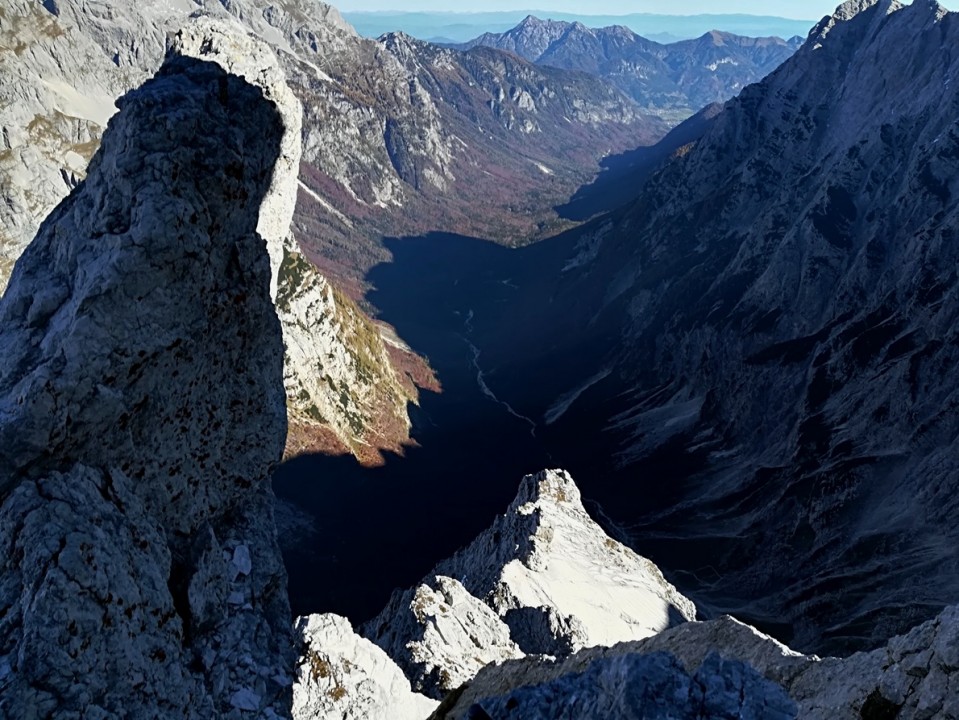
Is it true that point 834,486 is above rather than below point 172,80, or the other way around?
below

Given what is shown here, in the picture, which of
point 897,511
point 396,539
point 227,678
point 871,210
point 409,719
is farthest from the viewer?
point 871,210

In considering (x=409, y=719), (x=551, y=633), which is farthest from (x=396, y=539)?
(x=409, y=719)

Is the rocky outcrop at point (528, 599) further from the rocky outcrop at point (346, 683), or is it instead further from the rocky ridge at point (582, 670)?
the rocky outcrop at point (346, 683)

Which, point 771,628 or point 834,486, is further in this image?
point 834,486

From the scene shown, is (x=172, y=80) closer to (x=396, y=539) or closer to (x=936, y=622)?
(x=936, y=622)

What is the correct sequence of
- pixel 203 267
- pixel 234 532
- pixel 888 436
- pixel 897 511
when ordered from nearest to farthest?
pixel 203 267, pixel 234 532, pixel 897 511, pixel 888 436

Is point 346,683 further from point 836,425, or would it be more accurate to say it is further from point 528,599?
point 836,425

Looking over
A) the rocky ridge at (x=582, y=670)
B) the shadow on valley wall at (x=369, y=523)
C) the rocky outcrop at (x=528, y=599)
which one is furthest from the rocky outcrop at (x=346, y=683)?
the shadow on valley wall at (x=369, y=523)
